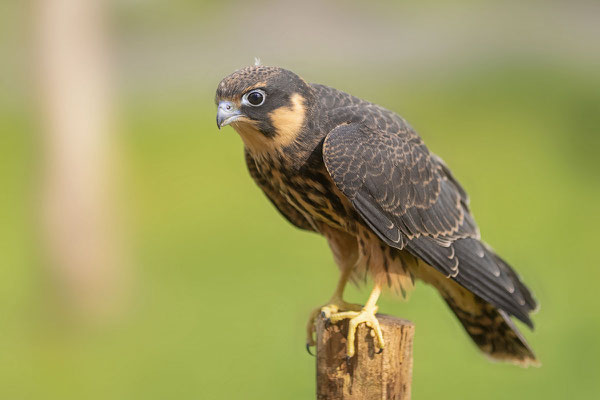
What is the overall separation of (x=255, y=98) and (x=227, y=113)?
122 millimetres

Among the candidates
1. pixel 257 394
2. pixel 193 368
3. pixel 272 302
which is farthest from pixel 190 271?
pixel 257 394

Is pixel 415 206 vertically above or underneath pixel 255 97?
underneath

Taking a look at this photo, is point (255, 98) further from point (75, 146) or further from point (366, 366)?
point (75, 146)

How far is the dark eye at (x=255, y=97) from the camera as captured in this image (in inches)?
110

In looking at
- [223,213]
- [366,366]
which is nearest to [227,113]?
[366,366]

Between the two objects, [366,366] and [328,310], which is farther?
[328,310]

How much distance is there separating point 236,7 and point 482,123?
16.0 ft

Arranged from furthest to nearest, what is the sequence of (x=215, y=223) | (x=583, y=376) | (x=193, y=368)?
(x=215, y=223), (x=193, y=368), (x=583, y=376)

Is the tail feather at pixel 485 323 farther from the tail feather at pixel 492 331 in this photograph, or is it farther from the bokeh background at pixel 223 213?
the bokeh background at pixel 223 213

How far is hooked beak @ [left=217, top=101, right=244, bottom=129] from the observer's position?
2.77 meters

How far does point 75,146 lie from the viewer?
7324 mm

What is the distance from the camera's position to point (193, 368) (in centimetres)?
630

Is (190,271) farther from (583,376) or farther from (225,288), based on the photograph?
(583,376)

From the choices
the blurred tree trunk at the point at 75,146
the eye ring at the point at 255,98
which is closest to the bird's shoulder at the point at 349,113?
the eye ring at the point at 255,98
